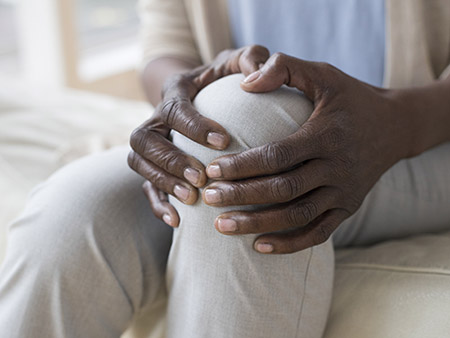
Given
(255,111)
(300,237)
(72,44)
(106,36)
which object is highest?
(255,111)

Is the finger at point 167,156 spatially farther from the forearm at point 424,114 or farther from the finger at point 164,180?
the forearm at point 424,114

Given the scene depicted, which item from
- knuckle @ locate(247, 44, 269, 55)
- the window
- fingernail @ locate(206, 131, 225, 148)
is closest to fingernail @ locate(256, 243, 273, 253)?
fingernail @ locate(206, 131, 225, 148)

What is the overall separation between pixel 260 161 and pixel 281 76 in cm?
10

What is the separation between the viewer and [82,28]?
9.68 feet

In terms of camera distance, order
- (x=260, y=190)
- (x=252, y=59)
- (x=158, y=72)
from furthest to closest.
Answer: (x=158, y=72), (x=252, y=59), (x=260, y=190)

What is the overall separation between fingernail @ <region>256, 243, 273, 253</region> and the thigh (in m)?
0.20

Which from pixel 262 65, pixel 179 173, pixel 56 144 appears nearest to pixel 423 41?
pixel 262 65

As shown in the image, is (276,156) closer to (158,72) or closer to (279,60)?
(279,60)

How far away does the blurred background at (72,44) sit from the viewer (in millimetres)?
2352

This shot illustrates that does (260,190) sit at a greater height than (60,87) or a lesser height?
Result: greater

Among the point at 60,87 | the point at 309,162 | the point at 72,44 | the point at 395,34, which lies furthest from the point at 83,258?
the point at 72,44

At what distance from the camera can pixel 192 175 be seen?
53cm

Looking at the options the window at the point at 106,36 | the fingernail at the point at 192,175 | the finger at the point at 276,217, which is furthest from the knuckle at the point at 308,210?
the window at the point at 106,36

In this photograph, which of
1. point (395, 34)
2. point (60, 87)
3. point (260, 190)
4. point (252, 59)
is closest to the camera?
point (260, 190)
